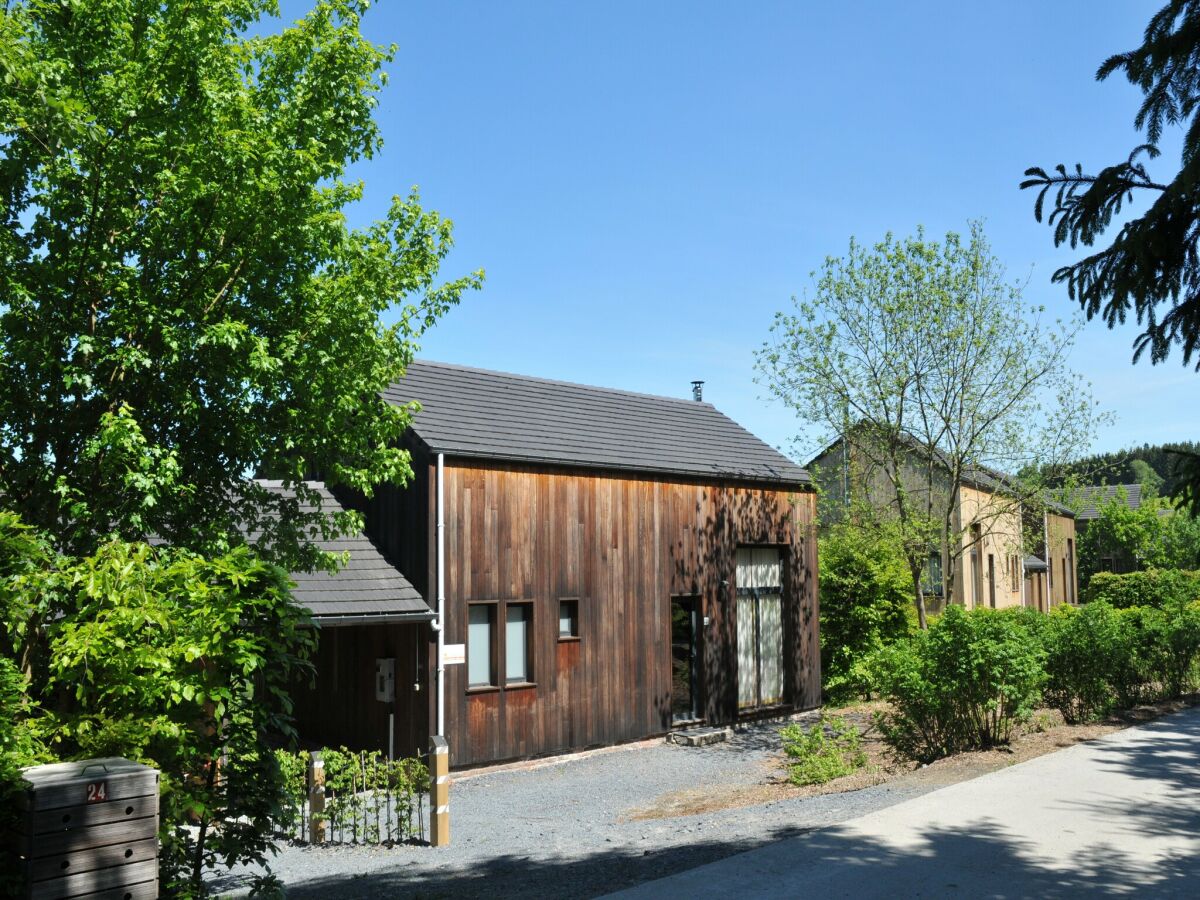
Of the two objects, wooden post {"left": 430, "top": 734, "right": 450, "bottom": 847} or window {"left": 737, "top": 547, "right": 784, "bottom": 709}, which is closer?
wooden post {"left": 430, "top": 734, "right": 450, "bottom": 847}

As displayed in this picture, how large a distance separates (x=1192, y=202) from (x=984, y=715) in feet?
28.4

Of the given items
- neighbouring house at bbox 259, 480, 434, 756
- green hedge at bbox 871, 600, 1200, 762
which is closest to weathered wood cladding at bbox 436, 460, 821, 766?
neighbouring house at bbox 259, 480, 434, 756

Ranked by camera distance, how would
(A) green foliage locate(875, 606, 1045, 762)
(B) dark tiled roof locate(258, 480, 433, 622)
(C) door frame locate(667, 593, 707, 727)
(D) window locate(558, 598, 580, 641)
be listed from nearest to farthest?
(A) green foliage locate(875, 606, 1045, 762) → (B) dark tiled roof locate(258, 480, 433, 622) → (D) window locate(558, 598, 580, 641) → (C) door frame locate(667, 593, 707, 727)

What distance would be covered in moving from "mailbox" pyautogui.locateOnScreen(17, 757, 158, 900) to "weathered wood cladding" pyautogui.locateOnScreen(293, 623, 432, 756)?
32.0ft

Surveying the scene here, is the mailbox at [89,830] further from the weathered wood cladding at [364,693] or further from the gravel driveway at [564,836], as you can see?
the weathered wood cladding at [364,693]

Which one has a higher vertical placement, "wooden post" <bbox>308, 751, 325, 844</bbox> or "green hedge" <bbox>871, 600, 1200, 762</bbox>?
"green hedge" <bbox>871, 600, 1200, 762</bbox>

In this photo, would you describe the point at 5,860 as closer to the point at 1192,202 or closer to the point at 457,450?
the point at 1192,202

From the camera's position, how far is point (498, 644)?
15867 millimetres

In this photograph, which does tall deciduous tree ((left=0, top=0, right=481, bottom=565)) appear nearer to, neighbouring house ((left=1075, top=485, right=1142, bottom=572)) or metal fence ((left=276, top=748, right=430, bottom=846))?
metal fence ((left=276, top=748, right=430, bottom=846))

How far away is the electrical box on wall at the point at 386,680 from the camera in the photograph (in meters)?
15.5

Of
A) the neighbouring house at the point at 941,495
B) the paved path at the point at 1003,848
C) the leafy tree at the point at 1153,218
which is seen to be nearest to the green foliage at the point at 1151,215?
the leafy tree at the point at 1153,218

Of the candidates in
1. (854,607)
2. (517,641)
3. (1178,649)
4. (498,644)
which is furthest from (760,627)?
(1178,649)

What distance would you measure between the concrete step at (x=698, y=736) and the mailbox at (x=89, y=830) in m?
13.8

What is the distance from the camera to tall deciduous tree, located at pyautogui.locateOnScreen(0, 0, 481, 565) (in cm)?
784
